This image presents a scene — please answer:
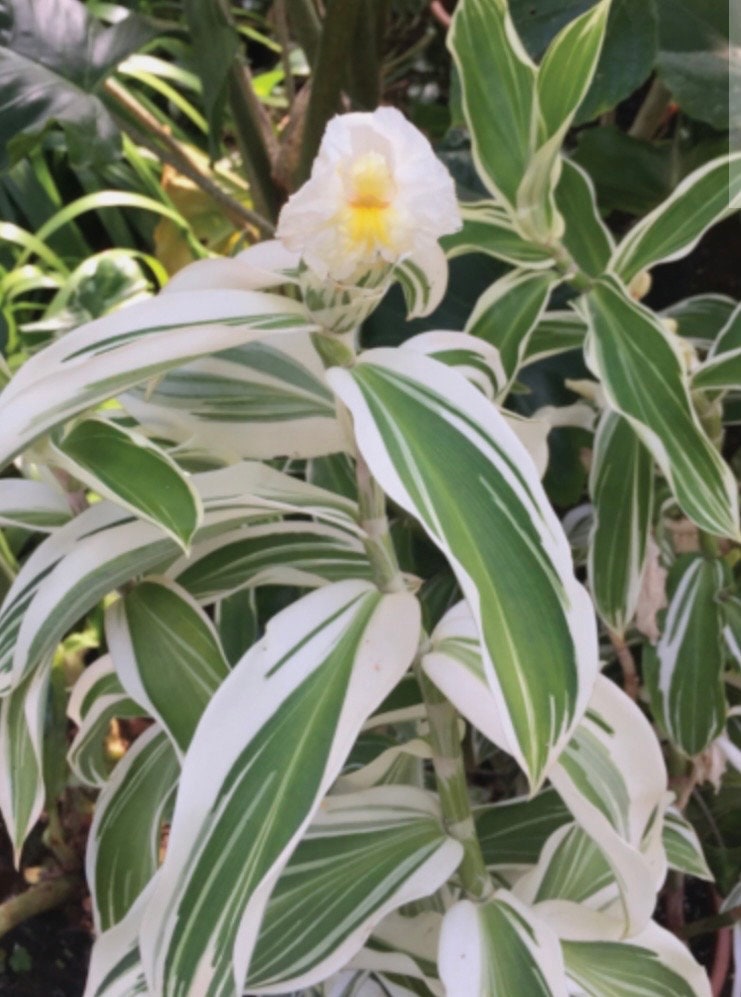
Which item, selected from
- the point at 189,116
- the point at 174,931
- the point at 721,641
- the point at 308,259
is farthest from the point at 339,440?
the point at 189,116

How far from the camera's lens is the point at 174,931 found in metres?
0.43

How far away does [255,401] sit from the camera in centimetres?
52

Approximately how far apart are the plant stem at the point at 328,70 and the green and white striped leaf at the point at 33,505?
0.43 metres

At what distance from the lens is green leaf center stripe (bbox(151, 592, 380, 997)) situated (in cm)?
42

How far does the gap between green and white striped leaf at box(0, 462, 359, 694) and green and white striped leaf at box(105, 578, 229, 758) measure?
30mm

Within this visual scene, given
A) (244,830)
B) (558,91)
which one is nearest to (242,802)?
(244,830)

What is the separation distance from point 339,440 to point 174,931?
25 cm

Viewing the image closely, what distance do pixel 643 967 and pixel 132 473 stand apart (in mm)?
420

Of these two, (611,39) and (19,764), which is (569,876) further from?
(611,39)

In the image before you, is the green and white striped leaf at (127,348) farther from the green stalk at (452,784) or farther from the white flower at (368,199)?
the green stalk at (452,784)

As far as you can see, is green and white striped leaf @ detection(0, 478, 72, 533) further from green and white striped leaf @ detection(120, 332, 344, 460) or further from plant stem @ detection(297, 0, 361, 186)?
plant stem @ detection(297, 0, 361, 186)

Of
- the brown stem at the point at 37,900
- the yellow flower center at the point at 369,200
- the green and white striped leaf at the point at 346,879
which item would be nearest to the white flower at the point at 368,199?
the yellow flower center at the point at 369,200

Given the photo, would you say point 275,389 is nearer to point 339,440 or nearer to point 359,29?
point 339,440

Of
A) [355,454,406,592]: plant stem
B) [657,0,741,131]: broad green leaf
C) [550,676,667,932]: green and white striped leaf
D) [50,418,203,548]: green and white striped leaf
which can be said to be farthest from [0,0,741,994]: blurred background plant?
[550,676,667,932]: green and white striped leaf
